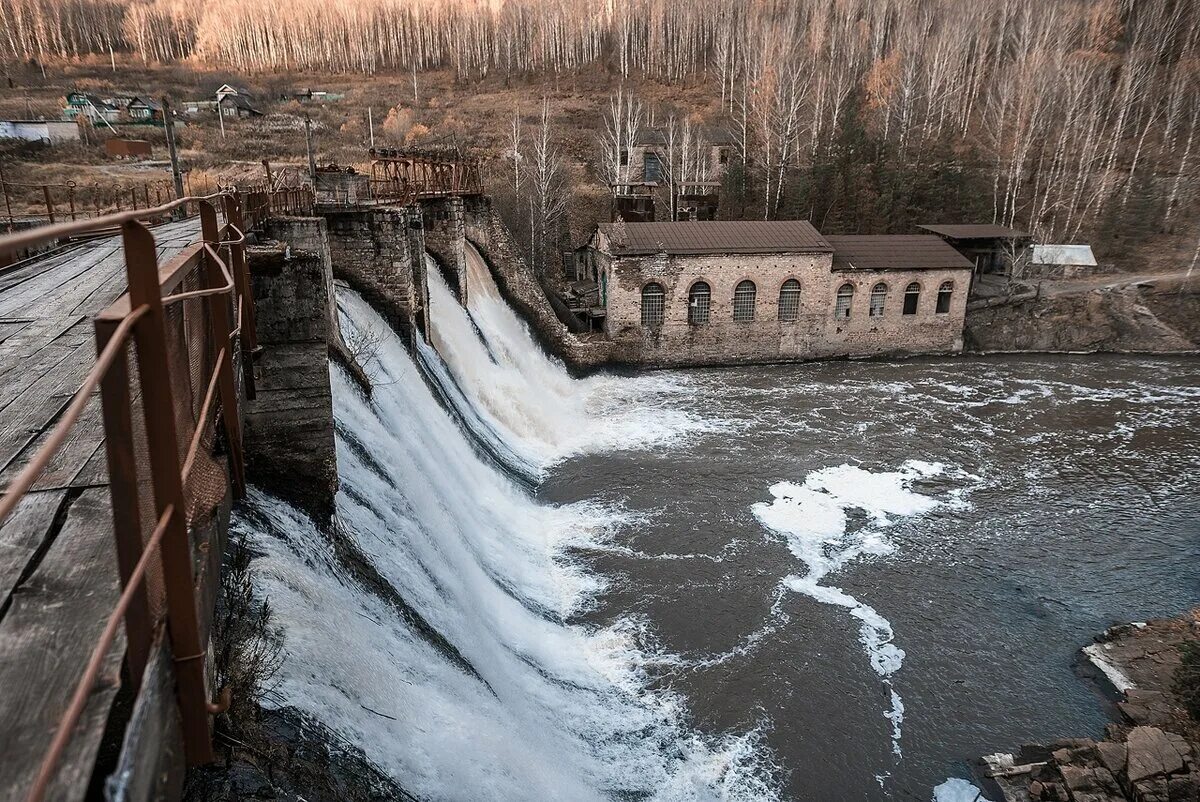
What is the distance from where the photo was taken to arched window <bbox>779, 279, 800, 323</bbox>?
26906 mm

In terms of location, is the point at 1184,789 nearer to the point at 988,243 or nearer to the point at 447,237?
the point at 447,237

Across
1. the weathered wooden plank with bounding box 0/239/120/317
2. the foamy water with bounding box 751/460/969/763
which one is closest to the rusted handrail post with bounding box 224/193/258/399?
the weathered wooden plank with bounding box 0/239/120/317

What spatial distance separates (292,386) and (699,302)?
2043 cm

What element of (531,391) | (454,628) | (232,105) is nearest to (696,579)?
(454,628)

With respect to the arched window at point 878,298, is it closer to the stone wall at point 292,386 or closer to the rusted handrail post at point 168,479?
the stone wall at point 292,386

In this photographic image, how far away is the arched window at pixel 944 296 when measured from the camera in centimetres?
2828

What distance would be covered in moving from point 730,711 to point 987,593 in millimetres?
5820

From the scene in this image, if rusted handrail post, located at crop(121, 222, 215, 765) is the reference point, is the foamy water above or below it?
below

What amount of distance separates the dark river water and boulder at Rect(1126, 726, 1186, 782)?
2.96ft

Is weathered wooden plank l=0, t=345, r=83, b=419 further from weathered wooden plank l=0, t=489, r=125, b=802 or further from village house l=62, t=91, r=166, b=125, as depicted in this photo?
village house l=62, t=91, r=166, b=125

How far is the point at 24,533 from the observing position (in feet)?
8.69

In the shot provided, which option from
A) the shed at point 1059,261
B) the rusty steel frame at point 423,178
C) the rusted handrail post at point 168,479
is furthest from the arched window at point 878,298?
the rusted handrail post at point 168,479

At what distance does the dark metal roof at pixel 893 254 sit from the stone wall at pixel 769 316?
0.29 m

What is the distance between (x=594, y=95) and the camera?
62.0m
